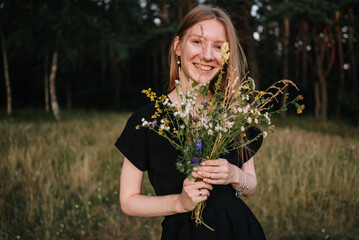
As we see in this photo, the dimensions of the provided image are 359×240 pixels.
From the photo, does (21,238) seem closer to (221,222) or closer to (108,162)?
(108,162)

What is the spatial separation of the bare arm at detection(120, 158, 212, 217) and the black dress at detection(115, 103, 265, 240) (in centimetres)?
7

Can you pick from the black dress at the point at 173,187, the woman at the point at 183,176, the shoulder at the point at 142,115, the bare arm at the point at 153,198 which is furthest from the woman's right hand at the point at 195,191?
the shoulder at the point at 142,115

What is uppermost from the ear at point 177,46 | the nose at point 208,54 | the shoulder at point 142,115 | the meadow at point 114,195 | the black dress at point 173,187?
the ear at point 177,46

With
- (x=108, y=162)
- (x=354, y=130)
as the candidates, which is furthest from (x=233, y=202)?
(x=354, y=130)

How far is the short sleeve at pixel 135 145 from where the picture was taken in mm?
1579

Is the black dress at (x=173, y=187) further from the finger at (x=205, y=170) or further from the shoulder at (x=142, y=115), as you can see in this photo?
the finger at (x=205, y=170)

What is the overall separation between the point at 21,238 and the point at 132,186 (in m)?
2.50

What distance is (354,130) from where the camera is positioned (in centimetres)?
878

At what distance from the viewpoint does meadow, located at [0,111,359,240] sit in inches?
141

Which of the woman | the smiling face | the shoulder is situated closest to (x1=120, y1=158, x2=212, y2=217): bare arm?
the woman

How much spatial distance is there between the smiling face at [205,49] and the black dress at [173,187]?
32 centimetres

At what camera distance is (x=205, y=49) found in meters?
1.58

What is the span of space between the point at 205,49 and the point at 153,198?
81 cm

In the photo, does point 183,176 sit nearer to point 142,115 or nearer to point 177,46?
point 142,115
